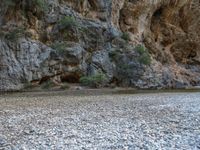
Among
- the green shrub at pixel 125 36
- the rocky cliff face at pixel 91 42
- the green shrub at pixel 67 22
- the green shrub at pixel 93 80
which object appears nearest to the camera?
the rocky cliff face at pixel 91 42

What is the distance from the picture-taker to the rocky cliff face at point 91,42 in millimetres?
25500

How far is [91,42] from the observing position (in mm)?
30891

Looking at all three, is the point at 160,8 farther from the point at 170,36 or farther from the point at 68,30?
the point at 68,30

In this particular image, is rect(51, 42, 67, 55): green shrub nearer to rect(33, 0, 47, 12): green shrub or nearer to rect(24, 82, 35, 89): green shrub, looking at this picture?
rect(33, 0, 47, 12): green shrub

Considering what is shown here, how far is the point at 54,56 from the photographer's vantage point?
90.0ft

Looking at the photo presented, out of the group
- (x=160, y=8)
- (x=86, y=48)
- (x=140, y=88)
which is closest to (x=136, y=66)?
(x=140, y=88)

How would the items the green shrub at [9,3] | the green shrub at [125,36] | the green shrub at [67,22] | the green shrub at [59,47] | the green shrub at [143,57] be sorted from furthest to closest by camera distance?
the green shrub at [125,36] < the green shrub at [143,57] < the green shrub at [67,22] < the green shrub at [59,47] < the green shrub at [9,3]

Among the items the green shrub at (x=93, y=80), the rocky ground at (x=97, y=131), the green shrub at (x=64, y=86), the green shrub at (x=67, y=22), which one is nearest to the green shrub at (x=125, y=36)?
the green shrub at (x=67, y=22)

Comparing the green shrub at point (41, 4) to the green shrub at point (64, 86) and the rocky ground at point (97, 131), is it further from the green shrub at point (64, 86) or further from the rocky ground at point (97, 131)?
the rocky ground at point (97, 131)

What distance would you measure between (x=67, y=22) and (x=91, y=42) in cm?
371

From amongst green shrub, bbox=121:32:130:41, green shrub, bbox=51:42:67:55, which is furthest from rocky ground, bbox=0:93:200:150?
green shrub, bbox=121:32:130:41

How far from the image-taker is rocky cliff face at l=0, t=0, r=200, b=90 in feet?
83.7

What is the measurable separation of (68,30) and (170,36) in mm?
19464

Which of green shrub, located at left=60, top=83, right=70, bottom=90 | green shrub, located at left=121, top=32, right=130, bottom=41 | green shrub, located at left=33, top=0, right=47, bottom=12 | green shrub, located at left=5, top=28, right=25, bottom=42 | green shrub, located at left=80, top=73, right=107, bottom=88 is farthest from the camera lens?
green shrub, located at left=121, top=32, right=130, bottom=41
